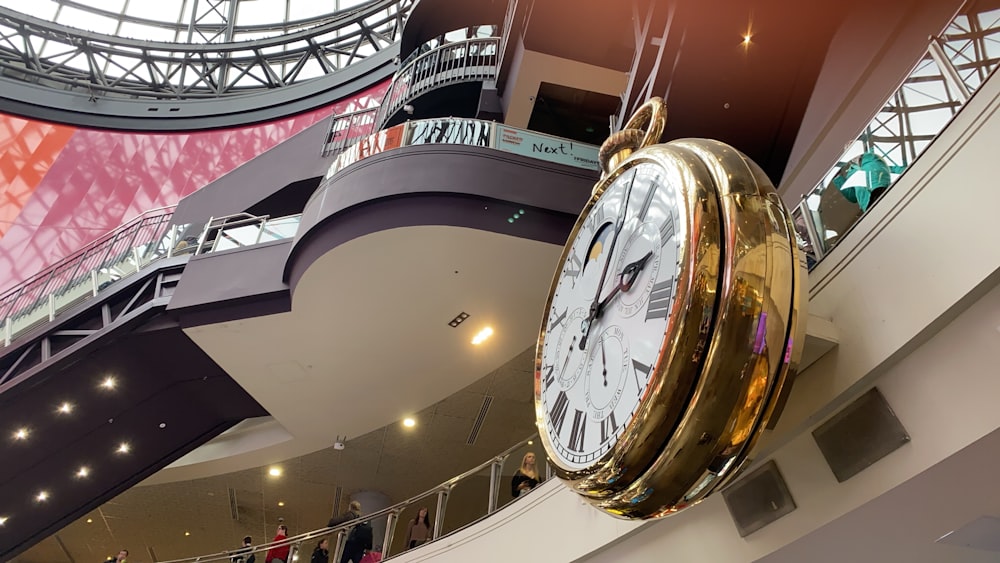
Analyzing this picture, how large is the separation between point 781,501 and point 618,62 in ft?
30.8

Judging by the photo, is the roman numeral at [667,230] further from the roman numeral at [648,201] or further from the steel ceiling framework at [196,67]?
the steel ceiling framework at [196,67]

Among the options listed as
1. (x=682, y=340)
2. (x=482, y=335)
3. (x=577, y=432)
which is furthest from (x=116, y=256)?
(x=682, y=340)

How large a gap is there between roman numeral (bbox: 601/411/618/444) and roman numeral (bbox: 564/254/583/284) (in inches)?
36.7

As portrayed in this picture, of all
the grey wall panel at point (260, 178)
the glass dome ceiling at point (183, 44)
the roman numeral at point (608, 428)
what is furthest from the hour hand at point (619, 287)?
the glass dome ceiling at point (183, 44)

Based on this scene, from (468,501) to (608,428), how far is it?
522 centimetres

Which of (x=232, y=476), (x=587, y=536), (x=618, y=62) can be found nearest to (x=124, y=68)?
(x=232, y=476)

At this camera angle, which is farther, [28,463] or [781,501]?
[28,463]

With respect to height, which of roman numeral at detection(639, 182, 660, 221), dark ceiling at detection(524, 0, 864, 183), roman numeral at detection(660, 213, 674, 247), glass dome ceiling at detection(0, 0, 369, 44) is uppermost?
glass dome ceiling at detection(0, 0, 369, 44)

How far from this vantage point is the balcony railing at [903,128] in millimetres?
2381

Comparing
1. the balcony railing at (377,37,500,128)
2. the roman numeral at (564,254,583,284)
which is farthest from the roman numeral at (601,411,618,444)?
the balcony railing at (377,37,500,128)

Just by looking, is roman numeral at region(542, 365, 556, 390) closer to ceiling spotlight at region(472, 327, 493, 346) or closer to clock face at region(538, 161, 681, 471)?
clock face at region(538, 161, 681, 471)

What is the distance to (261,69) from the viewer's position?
23.0m

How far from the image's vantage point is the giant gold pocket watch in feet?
6.01

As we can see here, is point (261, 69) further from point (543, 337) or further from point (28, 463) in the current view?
point (543, 337)
